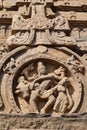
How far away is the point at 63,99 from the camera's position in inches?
238

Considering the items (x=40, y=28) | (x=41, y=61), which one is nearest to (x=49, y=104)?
(x=41, y=61)

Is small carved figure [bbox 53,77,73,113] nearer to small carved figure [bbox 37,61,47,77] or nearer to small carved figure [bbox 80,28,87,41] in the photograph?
small carved figure [bbox 37,61,47,77]

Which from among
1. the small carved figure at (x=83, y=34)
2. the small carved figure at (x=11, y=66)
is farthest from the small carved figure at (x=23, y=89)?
the small carved figure at (x=83, y=34)

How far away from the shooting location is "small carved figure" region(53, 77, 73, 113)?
237 inches

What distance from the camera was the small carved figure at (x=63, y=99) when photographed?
6.02 metres

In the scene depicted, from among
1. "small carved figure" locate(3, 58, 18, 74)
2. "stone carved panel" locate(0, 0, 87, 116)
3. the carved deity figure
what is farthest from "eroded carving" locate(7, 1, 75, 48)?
the carved deity figure

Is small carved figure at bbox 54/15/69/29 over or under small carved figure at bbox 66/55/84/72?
over

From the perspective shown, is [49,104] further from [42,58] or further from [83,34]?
[83,34]

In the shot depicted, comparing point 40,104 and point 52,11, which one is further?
point 52,11

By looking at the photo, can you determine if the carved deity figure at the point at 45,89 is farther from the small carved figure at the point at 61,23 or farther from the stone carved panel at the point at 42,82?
the small carved figure at the point at 61,23

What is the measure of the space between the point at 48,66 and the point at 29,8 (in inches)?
34.8

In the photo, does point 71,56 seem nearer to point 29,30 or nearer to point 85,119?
point 29,30

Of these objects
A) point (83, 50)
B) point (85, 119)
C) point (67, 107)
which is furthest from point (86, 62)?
point (85, 119)

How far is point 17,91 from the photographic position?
6.08 m
